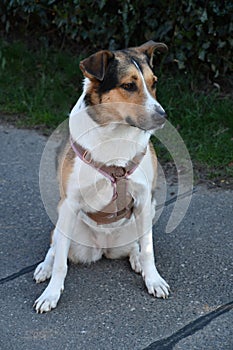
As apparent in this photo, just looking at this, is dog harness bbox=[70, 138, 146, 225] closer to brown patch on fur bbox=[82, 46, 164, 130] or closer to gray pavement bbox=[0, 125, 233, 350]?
brown patch on fur bbox=[82, 46, 164, 130]

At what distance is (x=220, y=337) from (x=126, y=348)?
19.4 inches

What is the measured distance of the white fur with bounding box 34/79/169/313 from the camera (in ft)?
11.5

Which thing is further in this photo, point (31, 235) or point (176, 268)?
point (31, 235)

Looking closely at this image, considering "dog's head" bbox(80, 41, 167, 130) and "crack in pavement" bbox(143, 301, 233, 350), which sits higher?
"dog's head" bbox(80, 41, 167, 130)

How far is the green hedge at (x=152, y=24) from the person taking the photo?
5.66 metres

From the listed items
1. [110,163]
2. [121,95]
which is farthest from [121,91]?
[110,163]

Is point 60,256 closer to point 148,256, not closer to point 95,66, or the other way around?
point 148,256

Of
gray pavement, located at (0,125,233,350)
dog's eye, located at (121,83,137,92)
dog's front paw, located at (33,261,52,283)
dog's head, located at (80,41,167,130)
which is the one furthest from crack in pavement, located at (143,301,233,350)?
dog's eye, located at (121,83,137,92)

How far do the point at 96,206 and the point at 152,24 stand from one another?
115 inches

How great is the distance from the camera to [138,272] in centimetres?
385

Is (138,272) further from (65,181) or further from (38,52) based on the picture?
(38,52)

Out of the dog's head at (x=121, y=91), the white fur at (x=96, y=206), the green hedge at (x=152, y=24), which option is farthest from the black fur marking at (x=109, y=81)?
the green hedge at (x=152, y=24)

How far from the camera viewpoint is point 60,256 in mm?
3562

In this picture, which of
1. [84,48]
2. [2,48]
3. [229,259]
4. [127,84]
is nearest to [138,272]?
[229,259]
